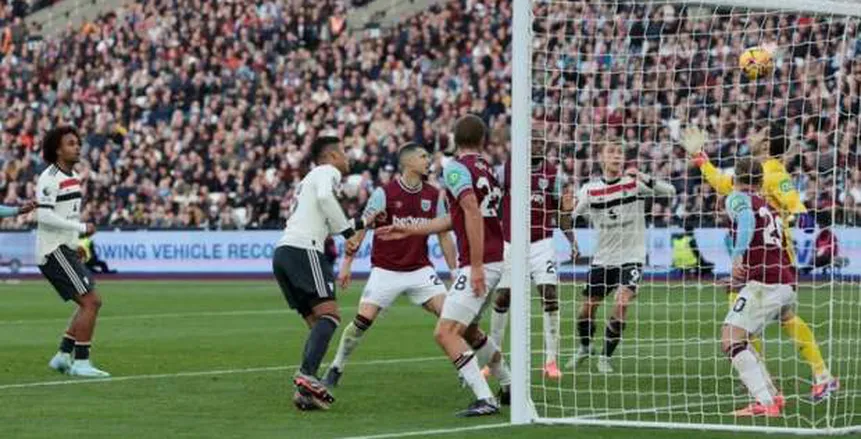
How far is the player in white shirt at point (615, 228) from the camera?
57.8 ft

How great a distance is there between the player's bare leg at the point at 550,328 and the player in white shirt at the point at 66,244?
4.33 m

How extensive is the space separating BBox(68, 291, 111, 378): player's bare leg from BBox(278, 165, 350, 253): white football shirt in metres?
3.55

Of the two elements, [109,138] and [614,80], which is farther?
[109,138]

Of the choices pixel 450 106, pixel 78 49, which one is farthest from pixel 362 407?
pixel 78 49

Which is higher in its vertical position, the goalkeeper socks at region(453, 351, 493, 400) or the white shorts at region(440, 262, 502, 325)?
the white shorts at region(440, 262, 502, 325)

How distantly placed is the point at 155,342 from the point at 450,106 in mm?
22584

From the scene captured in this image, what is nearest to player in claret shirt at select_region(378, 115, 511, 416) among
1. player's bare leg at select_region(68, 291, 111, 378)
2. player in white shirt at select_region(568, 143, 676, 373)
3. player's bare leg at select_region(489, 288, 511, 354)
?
player's bare leg at select_region(489, 288, 511, 354)

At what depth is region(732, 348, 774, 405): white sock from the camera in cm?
1323

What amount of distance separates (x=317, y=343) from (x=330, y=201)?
114 cm

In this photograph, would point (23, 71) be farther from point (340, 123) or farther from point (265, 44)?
point (340, 123)

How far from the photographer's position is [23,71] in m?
51.7

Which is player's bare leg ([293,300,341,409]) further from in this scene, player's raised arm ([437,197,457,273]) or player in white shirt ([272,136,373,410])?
player's raised arm ([437,197,457,273])

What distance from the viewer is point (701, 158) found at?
14031 millimetres

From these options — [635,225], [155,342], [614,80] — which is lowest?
[155,342]
